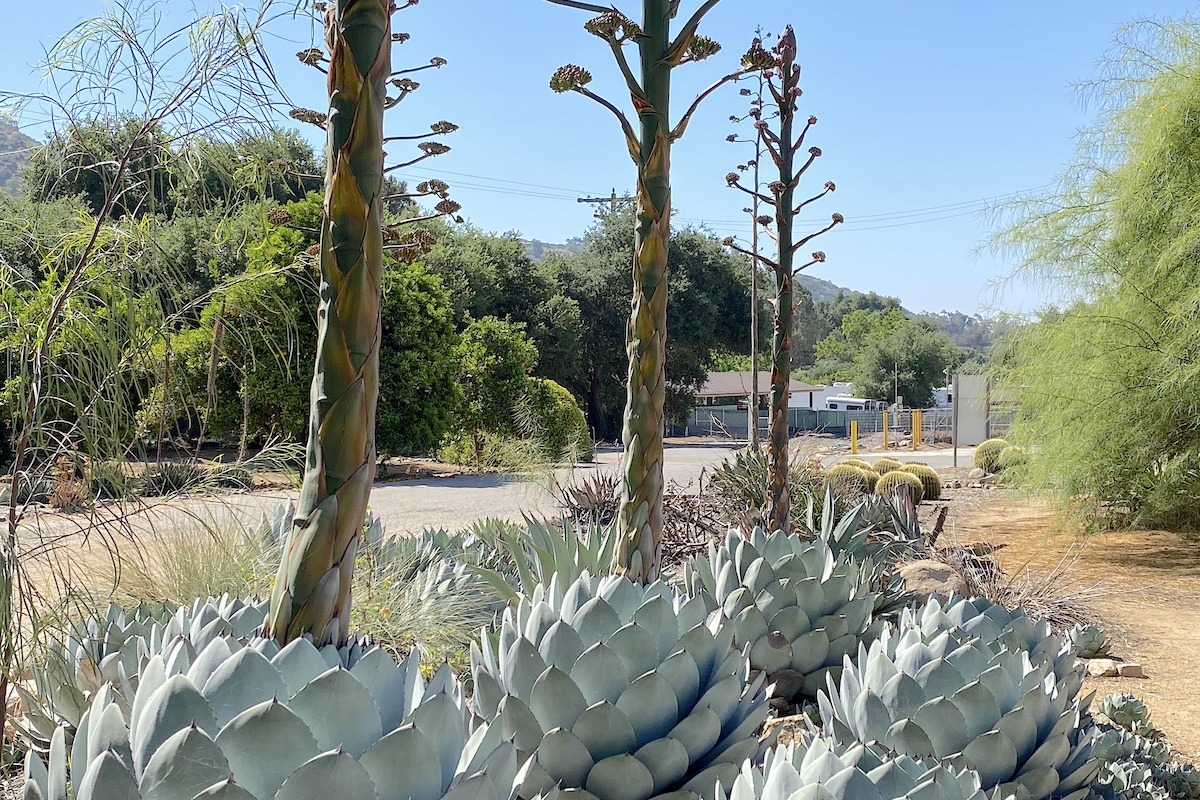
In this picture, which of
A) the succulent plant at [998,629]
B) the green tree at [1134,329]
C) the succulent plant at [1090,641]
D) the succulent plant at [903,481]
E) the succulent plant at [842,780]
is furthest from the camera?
the succulent plant at [903,481]

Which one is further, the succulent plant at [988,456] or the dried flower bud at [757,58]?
the succulent plant at [988,456]

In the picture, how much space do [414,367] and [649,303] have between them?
14604 millimetres

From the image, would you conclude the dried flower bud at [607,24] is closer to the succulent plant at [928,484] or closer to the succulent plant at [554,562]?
the succulent plant at [554,562]

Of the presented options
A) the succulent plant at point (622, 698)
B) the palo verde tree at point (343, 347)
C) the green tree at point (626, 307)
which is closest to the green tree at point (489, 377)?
the green tree at point (626, 307)

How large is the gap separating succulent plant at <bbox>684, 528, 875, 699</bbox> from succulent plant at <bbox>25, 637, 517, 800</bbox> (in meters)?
1.96

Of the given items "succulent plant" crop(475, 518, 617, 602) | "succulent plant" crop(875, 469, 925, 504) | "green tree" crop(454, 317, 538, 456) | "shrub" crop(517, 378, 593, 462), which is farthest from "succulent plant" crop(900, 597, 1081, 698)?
"green tree" crop(454, 317, 538, 456)

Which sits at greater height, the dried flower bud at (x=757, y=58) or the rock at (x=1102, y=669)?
the dried flower bud at (x=757, y=58)

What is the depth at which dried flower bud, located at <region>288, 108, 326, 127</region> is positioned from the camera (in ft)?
7.99

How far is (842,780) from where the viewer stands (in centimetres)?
150

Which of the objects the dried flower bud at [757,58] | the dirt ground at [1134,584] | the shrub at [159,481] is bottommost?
the dirt ground at [1134,584]

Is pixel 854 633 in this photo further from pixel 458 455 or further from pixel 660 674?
pixel 458 455

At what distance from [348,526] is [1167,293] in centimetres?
1063

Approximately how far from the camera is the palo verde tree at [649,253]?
302cm

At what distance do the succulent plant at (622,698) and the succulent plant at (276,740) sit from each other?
1.36ft
